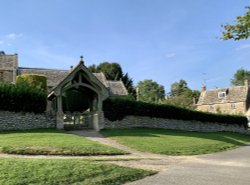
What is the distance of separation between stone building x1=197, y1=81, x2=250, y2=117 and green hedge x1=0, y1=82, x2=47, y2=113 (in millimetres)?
44360

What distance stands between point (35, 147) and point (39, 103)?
11.2 meters

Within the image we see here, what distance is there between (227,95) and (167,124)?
131ft

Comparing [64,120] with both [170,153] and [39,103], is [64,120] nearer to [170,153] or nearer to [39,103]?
[39,103]

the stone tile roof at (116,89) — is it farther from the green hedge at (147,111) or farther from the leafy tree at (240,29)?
the leafy tree at (240,29)

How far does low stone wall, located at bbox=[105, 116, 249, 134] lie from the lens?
99.8 ft

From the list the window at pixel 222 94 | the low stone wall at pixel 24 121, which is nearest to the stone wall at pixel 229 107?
the window at pixel 222 94

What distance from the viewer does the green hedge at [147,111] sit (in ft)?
97.9

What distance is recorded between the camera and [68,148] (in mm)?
16266

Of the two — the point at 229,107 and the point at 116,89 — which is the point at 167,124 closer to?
the point at 116,89

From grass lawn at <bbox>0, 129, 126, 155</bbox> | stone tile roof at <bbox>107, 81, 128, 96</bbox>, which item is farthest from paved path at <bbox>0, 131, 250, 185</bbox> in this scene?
stone tile roof at <bbox>107, 81, 128, 96</bbox>

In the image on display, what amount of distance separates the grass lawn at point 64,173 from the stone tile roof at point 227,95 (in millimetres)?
59681

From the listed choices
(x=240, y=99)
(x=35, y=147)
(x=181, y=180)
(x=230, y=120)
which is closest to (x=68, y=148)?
(x=35, y=147)

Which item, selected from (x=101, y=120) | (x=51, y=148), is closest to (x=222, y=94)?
(x=101, y=120)

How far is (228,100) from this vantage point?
69250 millimetres
